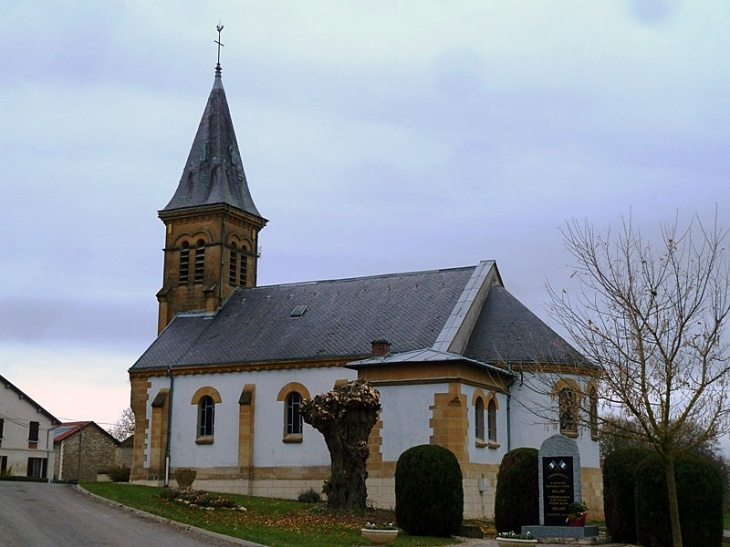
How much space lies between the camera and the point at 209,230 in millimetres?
43906

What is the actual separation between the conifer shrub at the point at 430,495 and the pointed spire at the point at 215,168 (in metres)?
22.9

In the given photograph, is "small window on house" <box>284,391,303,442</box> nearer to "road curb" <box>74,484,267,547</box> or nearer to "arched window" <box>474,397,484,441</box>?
"arched window" <box>474,397,484,441</box>

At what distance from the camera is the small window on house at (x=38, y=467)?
200 ft

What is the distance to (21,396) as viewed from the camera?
200 feet

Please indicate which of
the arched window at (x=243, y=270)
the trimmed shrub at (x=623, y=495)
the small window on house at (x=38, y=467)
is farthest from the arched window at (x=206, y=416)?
the small window on house at (x=38, y=467)

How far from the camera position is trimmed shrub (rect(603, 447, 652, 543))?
22.8 meters

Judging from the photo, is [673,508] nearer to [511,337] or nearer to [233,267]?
[511,337]

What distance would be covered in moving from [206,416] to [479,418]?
12.3 metres

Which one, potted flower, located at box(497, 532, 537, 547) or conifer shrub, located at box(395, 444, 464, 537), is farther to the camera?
conifer shrub, located at box(395, 444, 464, 537)

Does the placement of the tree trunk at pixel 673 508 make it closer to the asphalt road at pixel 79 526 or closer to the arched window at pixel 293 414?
the asphalt road at pixel 79 526

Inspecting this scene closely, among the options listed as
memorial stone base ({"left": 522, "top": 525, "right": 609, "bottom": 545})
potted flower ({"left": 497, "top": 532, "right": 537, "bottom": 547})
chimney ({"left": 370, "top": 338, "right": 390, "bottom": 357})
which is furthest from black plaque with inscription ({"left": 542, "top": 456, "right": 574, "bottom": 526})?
chimney ({"left": 370, "top": 338, "right": 390, "bottom": 357})

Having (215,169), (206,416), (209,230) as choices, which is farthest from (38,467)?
(206,416)

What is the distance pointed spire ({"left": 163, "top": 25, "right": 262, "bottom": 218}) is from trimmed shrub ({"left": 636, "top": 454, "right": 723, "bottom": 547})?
27.3 m

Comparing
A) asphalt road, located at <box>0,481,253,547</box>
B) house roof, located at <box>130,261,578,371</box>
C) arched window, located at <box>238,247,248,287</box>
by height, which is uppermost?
arched window, located at <box>238,247,248,287</box>
